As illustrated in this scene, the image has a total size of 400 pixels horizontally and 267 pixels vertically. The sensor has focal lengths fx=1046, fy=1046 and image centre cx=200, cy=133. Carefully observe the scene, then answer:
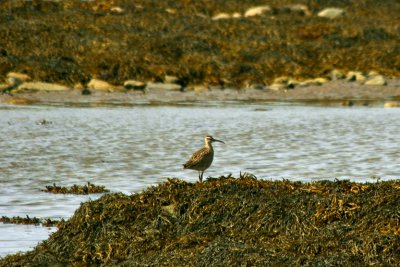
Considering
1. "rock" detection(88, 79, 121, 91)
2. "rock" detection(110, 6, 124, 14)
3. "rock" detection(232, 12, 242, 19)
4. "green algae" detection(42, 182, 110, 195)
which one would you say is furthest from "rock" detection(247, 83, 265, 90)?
"green algae" detection(42, 182, 110, 195)

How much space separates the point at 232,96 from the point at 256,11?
15404 millimetres

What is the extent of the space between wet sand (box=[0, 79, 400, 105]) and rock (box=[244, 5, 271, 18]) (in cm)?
1279

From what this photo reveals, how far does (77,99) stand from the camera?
3134cm

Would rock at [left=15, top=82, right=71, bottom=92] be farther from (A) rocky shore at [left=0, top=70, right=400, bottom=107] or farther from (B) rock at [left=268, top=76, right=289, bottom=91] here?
(B) rock at [left=268, top=76, right=289, bottom=91]

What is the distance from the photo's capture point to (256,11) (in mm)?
47500

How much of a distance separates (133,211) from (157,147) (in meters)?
10.3

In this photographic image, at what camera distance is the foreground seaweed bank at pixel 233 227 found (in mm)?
8531

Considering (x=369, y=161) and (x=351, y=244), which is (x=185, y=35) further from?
(x=351, y=244)

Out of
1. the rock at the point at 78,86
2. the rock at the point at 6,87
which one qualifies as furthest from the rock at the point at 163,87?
the rock at the point at 6,87

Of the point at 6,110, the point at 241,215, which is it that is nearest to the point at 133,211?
the point at 241,215

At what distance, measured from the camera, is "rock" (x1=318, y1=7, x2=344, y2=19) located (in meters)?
47.1

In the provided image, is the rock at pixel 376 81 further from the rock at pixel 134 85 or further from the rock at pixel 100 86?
the rock at pixel 100 86

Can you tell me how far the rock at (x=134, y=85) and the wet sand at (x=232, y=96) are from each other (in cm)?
26

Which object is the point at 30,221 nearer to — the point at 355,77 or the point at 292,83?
the point at 292,83
